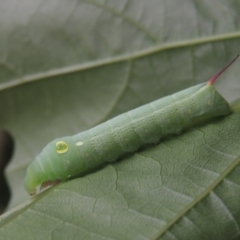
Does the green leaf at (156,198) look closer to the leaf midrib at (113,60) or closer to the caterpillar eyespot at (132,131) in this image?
the caterpillar eyespot at (132,131)

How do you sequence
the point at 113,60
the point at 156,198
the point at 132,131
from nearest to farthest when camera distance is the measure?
the point at 156,198 → the point at 132,131 → the point at 113,60

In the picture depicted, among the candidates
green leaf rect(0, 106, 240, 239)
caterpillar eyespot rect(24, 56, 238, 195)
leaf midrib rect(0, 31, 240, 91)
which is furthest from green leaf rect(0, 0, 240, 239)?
green leaf rect(0, 106, 240, 239)

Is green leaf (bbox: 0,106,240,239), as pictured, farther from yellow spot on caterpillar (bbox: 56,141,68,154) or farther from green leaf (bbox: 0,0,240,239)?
green leaf (bbox: 0,0,240,239)

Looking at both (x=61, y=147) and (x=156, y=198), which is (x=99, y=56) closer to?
(x=61, y=147)

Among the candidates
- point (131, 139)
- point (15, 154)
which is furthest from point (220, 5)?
point (15, 154)

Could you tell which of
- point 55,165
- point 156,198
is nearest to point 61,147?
point 55,165

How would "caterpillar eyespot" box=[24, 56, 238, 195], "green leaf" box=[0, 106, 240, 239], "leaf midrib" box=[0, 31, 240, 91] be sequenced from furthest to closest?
"leaf midrib" box=[0, 31, 240, 91]
"caterpillar eyespot" box=[24, 56, 238, 195]
"green leaf" box=[0, 106, 240, 239]

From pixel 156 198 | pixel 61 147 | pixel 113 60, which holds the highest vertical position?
pixel 113 60

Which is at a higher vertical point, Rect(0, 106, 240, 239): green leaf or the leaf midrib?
the leaf midrib

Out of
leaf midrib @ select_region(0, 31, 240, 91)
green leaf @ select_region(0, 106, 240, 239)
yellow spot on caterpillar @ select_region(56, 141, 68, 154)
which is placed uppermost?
leaf midrib @ select_region(0, 31, 240, 91)
